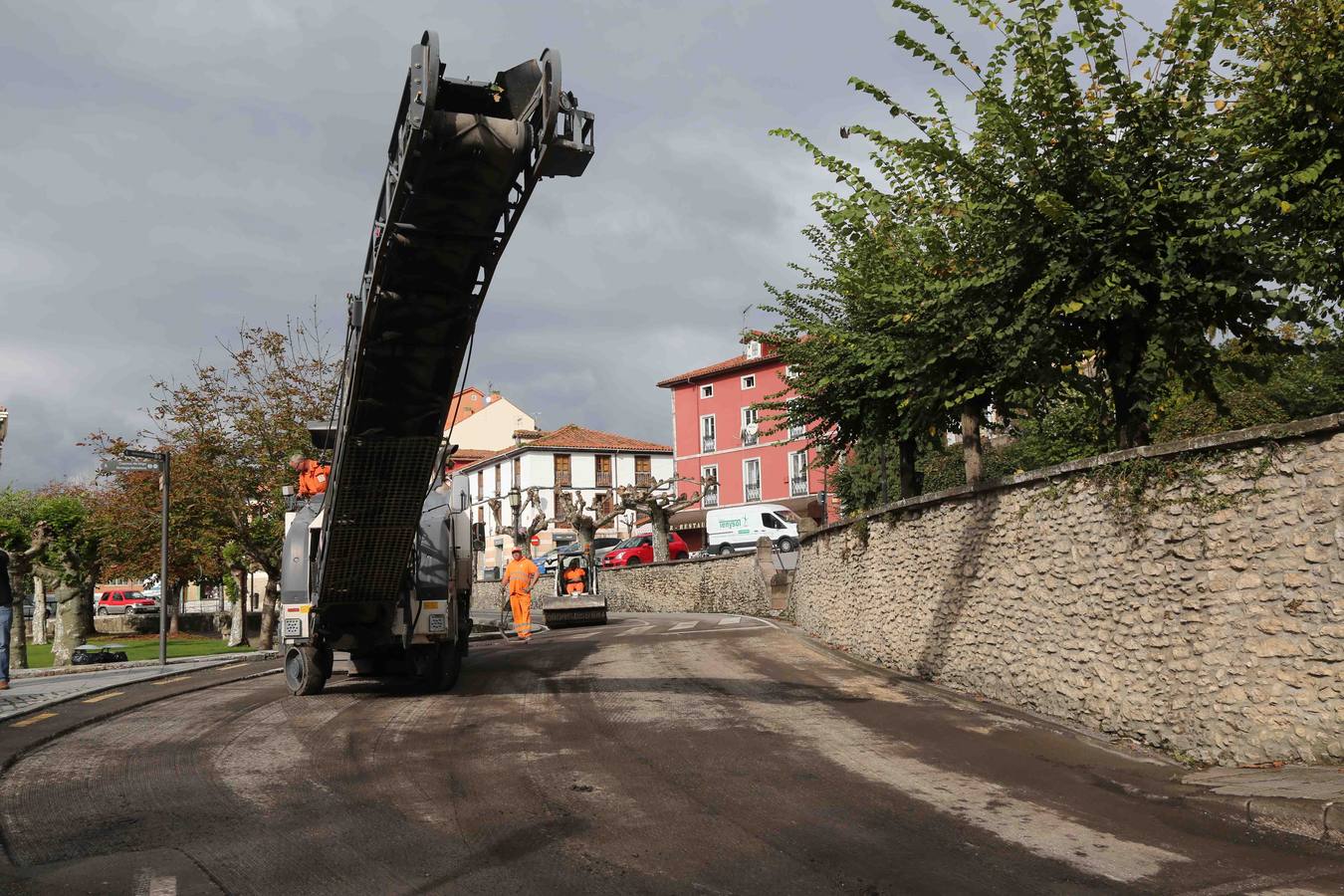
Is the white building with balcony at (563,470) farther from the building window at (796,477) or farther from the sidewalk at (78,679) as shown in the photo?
the sidewalk at (78,679)

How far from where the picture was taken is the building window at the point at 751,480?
5994 centimetres

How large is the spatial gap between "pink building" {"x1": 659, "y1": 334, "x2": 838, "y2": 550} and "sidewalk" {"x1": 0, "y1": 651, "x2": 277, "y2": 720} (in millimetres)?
39035

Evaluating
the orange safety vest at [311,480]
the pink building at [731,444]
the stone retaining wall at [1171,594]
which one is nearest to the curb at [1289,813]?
the stone retaining wall at [1171,594]

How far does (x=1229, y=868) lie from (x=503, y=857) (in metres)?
3.65

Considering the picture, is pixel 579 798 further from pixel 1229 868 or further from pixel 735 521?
pixel 735 521

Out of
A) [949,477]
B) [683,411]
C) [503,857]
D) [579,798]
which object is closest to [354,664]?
[579,798]

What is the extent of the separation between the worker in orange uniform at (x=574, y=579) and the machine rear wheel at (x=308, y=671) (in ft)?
56.6

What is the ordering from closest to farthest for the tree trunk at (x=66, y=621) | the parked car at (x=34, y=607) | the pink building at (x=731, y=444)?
the tree trunk at (x=66, y=621)
the parked car at (x=34, y=607)
the pink building at (x=731, y=444)

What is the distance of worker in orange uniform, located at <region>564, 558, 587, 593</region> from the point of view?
99.0 ft

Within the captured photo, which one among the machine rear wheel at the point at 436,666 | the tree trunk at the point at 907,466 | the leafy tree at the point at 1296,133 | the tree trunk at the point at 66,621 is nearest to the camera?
the leafy tree at the point at 1296,133

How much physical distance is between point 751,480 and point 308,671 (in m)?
48.5

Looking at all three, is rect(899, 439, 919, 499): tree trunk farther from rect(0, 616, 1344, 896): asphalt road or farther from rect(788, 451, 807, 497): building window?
rect(788, 451, 807, 497): building window

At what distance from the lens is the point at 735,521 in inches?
1866

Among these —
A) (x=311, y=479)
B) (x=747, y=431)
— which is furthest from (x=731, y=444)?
(x=311, y=479)
